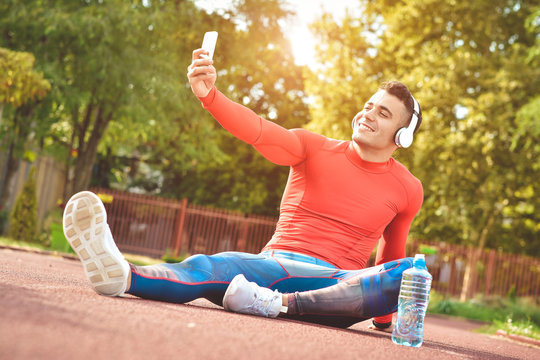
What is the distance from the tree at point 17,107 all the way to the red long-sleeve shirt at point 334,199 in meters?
8.13

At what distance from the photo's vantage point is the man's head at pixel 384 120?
4453 millimetres

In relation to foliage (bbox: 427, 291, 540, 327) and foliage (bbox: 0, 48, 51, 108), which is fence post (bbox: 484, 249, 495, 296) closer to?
foliage (bbox: 427, 291, 540, 327)

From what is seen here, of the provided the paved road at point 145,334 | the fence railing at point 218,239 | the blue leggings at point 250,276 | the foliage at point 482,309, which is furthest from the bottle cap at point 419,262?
the fence railing at point 218,239

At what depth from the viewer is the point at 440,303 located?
1522cm

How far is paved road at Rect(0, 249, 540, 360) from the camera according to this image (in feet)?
6.53

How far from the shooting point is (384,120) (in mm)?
4523

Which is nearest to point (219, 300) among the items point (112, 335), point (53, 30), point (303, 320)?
point (303, 320)

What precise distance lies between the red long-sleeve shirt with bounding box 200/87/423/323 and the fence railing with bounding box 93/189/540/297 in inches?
590

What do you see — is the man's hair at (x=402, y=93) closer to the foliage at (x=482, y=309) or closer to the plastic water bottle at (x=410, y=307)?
the plastic water bottle at (x=410, y=307)

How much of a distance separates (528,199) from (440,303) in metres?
6.76

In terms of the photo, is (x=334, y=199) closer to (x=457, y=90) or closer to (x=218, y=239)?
(x=457, y=90)

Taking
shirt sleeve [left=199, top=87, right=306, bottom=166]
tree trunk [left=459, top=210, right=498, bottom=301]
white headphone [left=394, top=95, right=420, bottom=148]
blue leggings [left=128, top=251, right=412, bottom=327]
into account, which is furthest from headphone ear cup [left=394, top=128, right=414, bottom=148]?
tree trunk [left=459, top=210, right=498, bottom=301]

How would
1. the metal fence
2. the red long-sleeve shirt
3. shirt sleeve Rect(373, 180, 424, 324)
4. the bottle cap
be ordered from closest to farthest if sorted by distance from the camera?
the bottle cap
the red long-sleeve shirt
shirt sleeve Rect(373, 180, 424, 324)
the metal fence

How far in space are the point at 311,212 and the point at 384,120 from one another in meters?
0.83
